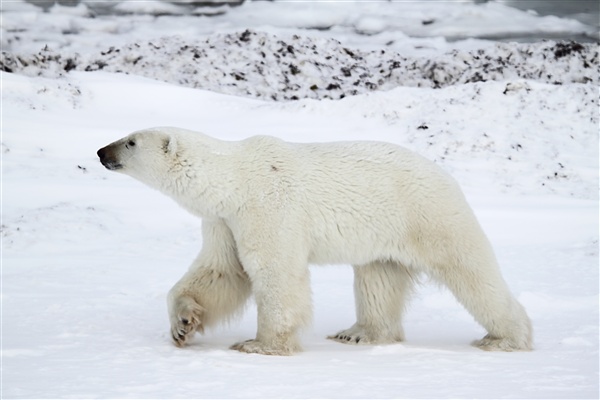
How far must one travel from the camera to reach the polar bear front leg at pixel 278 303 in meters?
4.98

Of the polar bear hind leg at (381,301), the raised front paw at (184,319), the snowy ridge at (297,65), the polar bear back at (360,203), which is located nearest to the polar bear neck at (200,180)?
the polar bear back at (360,203)

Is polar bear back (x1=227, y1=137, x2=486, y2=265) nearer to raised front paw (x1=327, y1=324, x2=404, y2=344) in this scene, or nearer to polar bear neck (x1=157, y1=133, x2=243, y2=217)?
polar bear neck (x1=157, y1=133, x2=243, y2=217)

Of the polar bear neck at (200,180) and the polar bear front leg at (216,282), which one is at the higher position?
the polar bear neck at (200,180)

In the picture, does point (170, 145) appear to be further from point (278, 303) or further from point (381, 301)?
point (381, 301)

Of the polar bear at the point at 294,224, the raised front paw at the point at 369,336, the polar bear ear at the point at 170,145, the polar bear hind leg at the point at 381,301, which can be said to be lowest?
the raised front paw at the point at 369,336

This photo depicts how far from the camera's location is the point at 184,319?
5023 millimetres

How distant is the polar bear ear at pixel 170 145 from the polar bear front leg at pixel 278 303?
0.82 m

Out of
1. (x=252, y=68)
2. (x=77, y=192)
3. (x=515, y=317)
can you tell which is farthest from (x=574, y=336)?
(x=252, y=68)

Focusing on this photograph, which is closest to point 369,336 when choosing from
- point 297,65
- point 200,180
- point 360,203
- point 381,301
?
point 381,301

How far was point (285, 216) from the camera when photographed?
5047 millimetres

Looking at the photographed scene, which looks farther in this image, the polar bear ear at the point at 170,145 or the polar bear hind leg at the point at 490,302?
the polar bear hind leg at the point at 490,302

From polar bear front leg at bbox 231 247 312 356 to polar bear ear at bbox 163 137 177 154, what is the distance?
82 centimetres

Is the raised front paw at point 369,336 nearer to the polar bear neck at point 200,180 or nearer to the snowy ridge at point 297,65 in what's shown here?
the polar bear neck at point 200,180

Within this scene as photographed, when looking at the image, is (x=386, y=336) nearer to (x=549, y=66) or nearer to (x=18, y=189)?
(x=18, y=189)
